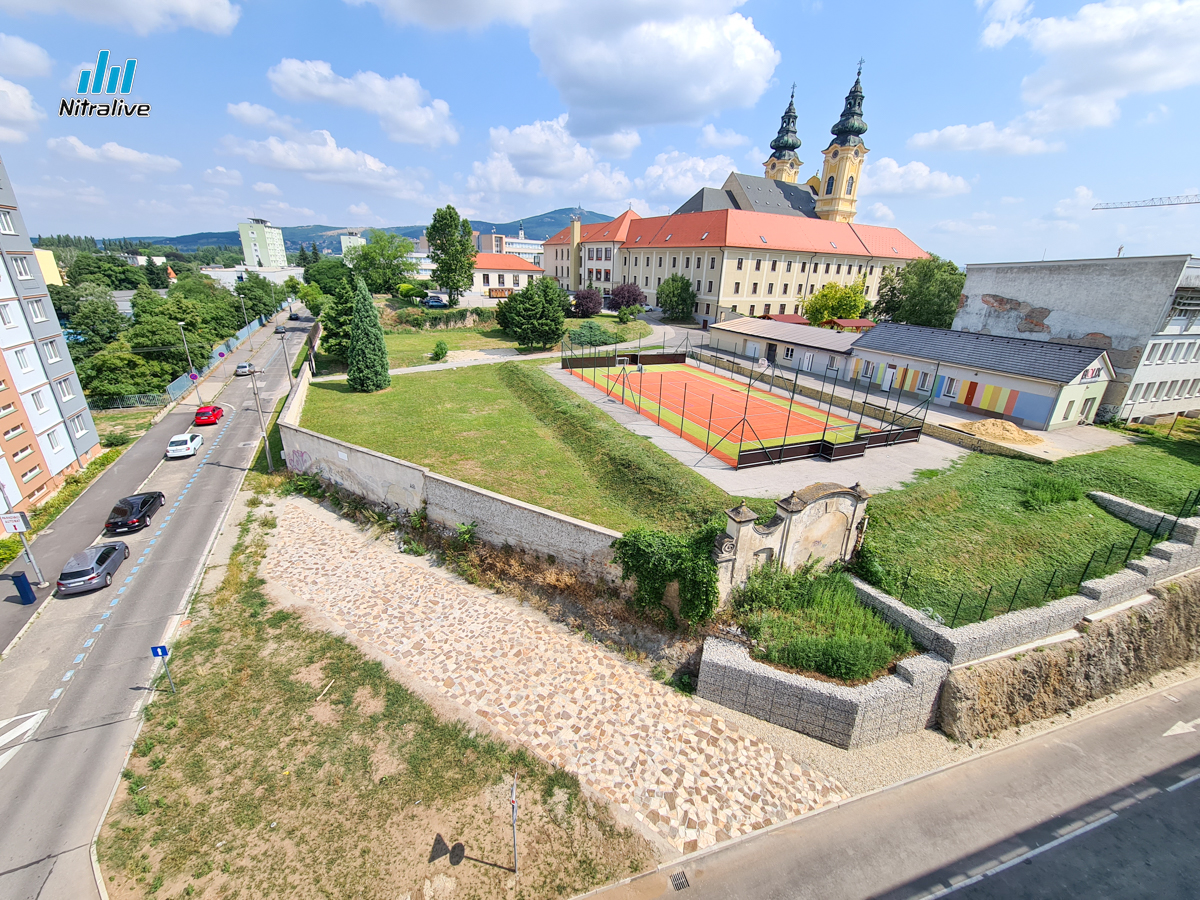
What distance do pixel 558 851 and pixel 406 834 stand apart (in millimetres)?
3187

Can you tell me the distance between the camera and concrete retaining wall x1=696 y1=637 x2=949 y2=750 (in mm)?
12422

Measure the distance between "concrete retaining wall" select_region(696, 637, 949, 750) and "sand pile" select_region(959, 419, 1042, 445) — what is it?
53.2 feet

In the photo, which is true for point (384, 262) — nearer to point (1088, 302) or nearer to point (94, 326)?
point (94, 326)

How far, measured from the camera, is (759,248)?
58344 mm

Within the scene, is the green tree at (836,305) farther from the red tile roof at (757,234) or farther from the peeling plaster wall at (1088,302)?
the peeling plaster wall at (1088,302)

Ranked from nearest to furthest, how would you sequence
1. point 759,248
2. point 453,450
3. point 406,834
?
point 406,834
point 453,450
point 759,248

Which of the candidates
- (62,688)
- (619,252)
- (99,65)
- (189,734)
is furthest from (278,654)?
(619,252)

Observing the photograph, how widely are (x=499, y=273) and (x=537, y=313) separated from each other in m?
33.8

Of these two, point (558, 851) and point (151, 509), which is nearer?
point (558, 851)

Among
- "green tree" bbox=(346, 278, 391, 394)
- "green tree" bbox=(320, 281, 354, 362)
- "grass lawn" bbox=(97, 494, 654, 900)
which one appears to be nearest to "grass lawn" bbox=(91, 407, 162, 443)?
"green tree" bbox=(320, 281, 354, 362)

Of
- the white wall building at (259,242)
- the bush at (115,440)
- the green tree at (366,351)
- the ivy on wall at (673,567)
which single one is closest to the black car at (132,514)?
the bush at (115,440)

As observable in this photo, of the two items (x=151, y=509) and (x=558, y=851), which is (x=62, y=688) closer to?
(x=151, y=509)

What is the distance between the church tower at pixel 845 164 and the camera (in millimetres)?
69750

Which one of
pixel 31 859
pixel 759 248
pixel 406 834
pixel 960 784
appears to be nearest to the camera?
pixel 31 859
